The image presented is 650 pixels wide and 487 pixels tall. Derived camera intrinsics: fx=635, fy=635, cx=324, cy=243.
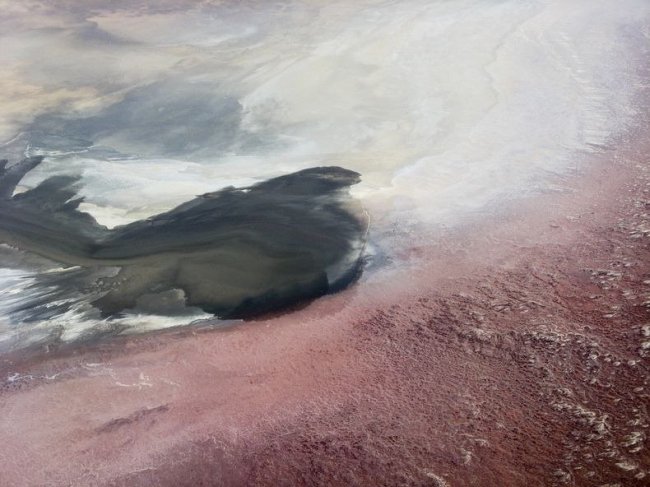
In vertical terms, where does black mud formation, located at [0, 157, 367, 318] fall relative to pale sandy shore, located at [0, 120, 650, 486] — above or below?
above

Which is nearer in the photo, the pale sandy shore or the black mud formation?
the pale sandy shore

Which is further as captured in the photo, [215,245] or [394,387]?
[215,245]

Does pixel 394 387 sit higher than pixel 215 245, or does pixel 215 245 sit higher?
pixel 215 245

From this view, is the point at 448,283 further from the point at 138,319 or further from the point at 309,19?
the point at 309,19

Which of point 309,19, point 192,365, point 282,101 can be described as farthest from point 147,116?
point 192,365

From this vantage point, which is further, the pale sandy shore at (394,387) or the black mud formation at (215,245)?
the black mud formation at (215,245)
